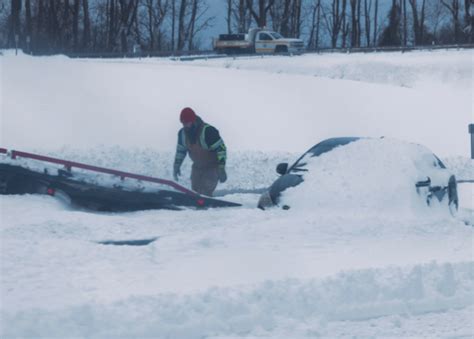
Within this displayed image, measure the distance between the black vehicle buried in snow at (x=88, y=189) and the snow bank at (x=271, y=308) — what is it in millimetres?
3625

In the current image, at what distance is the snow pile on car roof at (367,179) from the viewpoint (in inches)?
379

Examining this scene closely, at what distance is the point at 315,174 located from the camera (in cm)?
1009

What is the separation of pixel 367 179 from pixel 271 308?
3780mm

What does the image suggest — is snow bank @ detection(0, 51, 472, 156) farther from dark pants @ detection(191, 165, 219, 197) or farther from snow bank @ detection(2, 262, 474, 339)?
snow bank @ detection(2, 262, 474, 339)

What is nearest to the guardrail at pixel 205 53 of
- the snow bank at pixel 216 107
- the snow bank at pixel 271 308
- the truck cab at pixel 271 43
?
the truck cab at pixel 271 43

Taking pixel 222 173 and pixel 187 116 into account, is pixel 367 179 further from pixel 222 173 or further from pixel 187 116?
pixel 187 116

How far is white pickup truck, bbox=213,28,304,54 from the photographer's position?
49.6m

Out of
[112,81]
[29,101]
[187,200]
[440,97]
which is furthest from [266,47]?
[187,200]

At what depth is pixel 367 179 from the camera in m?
9.77

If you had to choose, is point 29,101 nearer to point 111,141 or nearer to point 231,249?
point 111,141

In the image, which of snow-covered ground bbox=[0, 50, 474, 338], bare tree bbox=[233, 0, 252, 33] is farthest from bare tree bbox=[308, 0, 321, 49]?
snow-covered ground bbox=[0, 50, 474, 338]

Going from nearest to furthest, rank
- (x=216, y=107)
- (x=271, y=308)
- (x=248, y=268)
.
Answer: (x=271, y=308), (x=248, y=268), (x=216, y=107)

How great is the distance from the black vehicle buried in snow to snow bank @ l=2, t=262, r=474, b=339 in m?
3.62

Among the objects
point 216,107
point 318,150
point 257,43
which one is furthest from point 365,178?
point 257,43
